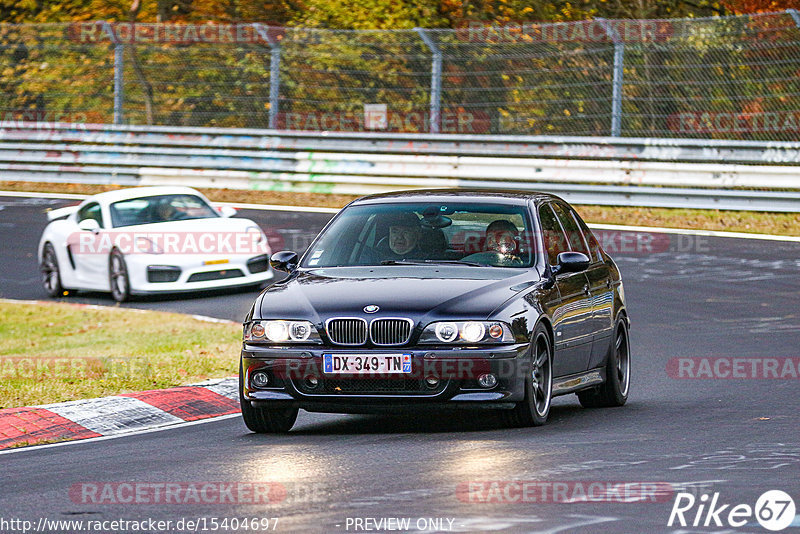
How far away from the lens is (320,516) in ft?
20.9

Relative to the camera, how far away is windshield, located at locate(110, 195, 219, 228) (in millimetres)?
19188

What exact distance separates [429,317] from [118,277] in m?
10.8

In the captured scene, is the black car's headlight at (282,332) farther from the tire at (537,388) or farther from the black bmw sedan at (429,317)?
the tire at (537,388)

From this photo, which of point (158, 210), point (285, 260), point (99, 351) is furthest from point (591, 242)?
point (158, 210)

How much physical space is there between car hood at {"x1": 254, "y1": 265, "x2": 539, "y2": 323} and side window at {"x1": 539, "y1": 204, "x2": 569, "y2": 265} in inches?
16.4

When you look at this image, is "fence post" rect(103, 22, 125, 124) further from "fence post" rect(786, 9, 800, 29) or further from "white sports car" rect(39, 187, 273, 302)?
"fence post" rect(786, 9, 800, 29)

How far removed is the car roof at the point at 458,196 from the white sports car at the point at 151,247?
27.0 feet

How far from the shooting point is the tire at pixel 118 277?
18531 mm

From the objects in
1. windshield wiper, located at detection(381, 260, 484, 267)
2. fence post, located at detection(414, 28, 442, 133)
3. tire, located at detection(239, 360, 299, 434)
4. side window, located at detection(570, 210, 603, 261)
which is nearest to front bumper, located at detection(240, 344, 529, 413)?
tire, located at detection(239, 360, 299, 434)

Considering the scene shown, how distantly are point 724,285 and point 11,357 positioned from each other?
802 centimetres

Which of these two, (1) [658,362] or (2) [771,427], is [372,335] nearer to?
(2) [771,427]

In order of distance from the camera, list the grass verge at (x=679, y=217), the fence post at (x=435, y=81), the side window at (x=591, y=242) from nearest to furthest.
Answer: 1. the side window at (x=591, y=242)
2. the grass verge at (x=679, y=217)
3. the fence post at (x=435, y=81)

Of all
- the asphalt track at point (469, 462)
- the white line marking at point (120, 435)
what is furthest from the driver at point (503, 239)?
the white line marking at point (120, 435)

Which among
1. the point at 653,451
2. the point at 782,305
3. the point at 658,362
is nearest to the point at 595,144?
the point at 782,305
